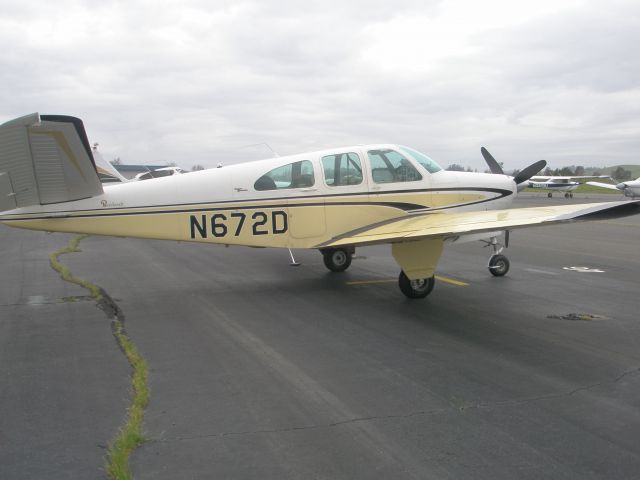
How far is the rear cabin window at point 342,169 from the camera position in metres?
9.09

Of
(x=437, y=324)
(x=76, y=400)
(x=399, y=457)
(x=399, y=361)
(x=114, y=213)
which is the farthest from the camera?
(x=114, y=213)

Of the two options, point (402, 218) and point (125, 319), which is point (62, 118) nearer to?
point (125, 319)

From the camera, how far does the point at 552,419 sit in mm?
4148

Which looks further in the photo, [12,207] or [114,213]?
[114,213]

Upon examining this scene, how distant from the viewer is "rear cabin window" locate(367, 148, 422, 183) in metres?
9.27

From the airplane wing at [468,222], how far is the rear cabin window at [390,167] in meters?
0.69

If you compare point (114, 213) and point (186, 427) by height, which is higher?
point (114, 213)

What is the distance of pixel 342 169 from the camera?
9.14 m

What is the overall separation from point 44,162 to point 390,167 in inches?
212

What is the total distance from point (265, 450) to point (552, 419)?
2.21 m

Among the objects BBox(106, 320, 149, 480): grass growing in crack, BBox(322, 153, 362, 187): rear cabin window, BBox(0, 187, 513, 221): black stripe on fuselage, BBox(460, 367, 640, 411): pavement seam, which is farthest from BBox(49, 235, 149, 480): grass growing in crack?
BBox(322, 153, 362, 187): rear cabin window

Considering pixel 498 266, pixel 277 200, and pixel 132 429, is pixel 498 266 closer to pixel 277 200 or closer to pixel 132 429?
pixel 277 200

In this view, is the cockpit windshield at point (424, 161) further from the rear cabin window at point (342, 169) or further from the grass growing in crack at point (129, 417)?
the grass growing in crack at point (129, 417)

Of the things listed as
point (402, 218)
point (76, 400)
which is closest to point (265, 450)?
point (76, 400)
